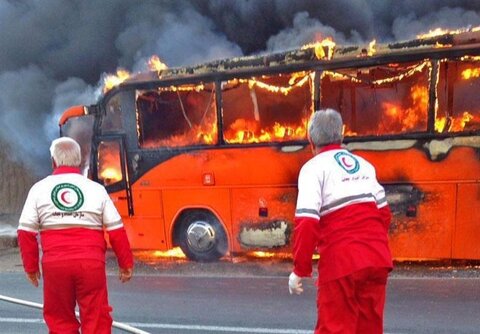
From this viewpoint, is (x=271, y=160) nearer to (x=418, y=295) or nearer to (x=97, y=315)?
(x=418, y=295)

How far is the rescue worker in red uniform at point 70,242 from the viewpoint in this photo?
335 cm

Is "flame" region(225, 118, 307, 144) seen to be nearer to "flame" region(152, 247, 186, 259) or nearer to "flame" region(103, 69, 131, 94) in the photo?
"flame" region(103, 69, 131, 94)

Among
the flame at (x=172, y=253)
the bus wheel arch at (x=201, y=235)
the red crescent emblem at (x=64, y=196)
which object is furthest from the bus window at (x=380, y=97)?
the red crescent emblem at (x=64, y=196)

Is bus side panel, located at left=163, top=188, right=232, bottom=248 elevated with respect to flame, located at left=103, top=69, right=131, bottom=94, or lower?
lower

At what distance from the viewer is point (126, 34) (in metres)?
16.2

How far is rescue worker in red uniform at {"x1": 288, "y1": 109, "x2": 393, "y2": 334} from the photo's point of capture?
2979mm

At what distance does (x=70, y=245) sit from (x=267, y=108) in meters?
5.28

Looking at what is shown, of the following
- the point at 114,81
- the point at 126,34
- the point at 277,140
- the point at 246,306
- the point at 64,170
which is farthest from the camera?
the point at 126,34

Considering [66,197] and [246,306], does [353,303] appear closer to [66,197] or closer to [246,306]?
[66,197]

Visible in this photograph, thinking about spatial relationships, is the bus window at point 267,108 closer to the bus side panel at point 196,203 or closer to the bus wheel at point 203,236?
the bus side panel at point 196,203

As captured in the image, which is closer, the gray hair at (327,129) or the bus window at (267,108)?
the gray hair at (327,129)

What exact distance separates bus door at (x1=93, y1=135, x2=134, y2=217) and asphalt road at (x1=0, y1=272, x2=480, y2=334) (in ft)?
5.87

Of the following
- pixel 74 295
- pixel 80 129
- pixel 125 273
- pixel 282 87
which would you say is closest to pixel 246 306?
pixel 125 273

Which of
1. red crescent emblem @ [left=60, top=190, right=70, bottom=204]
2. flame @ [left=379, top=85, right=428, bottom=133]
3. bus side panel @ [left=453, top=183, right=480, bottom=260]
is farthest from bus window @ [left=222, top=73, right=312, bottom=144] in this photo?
red crescent emblem @ [left=60, top=190, right=70, bottom=204]
